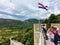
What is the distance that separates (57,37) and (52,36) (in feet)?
0.52

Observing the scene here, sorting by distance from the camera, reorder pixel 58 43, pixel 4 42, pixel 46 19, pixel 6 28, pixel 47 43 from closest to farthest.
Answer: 1. pixel 58 43
2. pixel 47 43
3. pixel 46 19
4. pixel 4 42
5. pixel 6 28

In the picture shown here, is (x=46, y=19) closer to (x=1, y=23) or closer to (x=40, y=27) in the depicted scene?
(x=40, y=27)

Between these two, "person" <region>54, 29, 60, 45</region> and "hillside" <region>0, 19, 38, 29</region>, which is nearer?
"person" <region>54, 29, 60, 45</region>

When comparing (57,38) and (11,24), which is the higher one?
(11,24)

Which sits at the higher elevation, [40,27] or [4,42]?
[40,27]

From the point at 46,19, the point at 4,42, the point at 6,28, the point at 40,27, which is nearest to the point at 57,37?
the point at 40,27

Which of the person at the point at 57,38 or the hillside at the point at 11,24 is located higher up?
the hillside at the point at 11,24

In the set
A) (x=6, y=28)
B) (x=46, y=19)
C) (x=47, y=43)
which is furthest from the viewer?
(x=6, y=28)

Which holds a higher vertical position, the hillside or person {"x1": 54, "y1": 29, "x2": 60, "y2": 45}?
the hillside

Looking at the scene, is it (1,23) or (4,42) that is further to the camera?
(1,23)

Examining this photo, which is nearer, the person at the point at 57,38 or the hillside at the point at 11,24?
the person at the point at 57,38

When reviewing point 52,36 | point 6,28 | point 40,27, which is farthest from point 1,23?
point 52,36

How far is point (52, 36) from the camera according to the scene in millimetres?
5910

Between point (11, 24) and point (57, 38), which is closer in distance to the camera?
point (57, 38)
